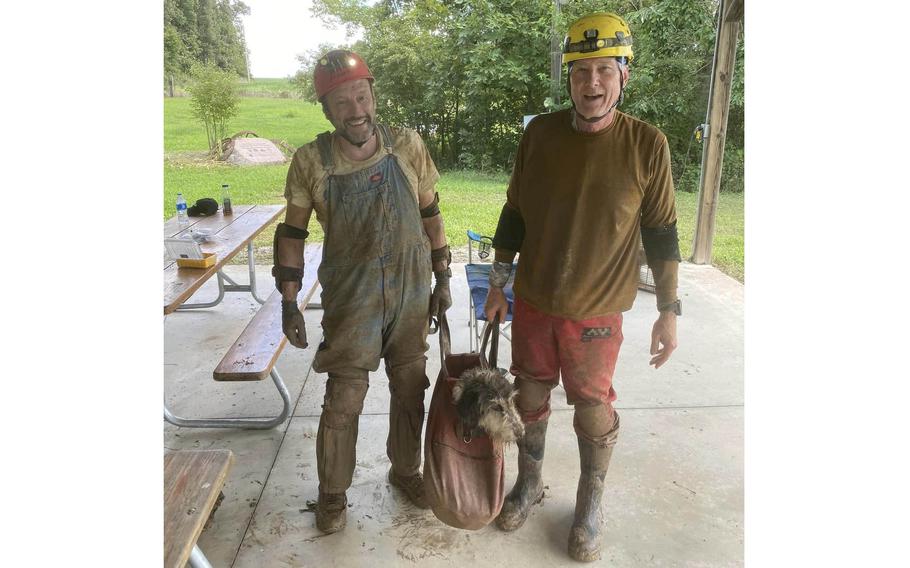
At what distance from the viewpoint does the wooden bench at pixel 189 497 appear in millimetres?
1805

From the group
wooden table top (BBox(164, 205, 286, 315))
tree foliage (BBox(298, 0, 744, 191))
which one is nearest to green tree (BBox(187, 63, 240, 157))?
wooden table top (BBox(164, 205, 286, 315))

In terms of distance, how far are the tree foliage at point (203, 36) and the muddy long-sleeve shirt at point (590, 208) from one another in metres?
2.07

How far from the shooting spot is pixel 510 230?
2584mm

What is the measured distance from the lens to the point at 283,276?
2.48 metres

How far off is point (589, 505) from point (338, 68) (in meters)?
2.00

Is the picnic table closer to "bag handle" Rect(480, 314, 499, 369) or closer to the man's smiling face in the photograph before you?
"bag handle" Rect(480, 314, 499, 369)

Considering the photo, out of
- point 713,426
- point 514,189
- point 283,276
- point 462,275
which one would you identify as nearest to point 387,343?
point 283,276

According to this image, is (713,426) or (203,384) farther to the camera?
(203,384)

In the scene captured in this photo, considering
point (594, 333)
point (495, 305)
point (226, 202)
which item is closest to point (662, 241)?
point (594, 333)

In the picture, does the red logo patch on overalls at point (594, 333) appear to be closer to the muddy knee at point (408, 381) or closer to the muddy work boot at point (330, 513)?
the muddy knee at point (408, 381)

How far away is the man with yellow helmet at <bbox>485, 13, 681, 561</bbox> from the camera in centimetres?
221

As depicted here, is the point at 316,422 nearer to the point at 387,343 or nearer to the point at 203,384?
the point at 203,384

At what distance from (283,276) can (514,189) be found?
3.27 ft

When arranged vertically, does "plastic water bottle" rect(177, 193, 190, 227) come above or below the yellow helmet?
below
